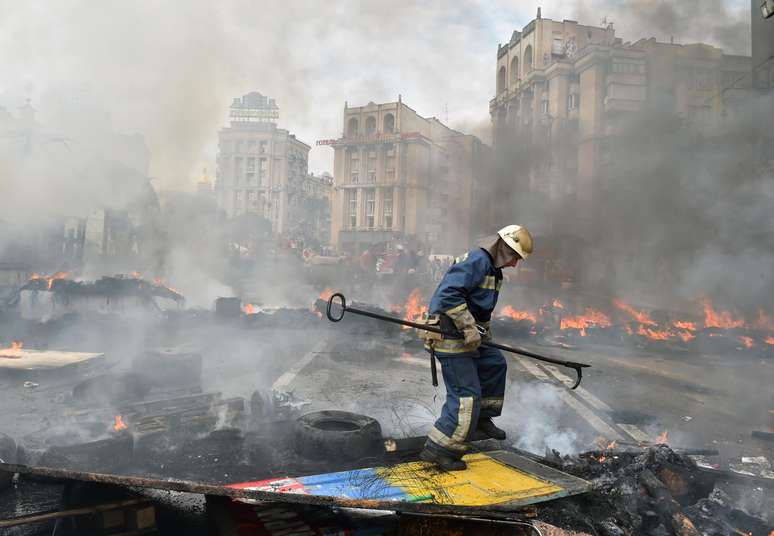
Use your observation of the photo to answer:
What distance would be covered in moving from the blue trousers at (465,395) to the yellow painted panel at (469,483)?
0.57 ft

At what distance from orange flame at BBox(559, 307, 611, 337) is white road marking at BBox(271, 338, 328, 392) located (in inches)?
232

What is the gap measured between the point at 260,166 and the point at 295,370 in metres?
44.4

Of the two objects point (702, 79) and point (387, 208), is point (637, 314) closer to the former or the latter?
point (702, 79)

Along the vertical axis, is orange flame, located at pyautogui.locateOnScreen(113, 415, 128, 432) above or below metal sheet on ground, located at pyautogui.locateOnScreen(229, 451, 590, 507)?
below

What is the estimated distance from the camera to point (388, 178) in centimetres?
4400

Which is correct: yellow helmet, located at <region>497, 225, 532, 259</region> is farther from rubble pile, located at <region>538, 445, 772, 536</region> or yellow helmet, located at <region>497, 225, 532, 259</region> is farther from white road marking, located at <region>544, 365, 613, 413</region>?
white road marking, located at <region>544, 365, 613, 413</region>

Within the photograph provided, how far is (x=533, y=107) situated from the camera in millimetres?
26938

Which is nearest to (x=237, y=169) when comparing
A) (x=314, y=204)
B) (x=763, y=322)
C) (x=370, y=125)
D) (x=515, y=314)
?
(x=370, y=125)

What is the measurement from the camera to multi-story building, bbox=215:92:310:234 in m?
43.7

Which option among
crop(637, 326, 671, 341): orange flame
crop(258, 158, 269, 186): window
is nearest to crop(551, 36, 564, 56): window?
crop(637, 326, 671, 341): orange flame

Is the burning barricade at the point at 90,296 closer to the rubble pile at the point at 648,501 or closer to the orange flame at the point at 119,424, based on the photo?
the orange flame at the point at 119,424

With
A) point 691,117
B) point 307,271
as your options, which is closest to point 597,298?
point 691,117

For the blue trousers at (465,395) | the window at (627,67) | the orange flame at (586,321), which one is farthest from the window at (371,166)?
the blue trousers at (465,395)

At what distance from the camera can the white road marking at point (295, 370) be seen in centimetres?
631
